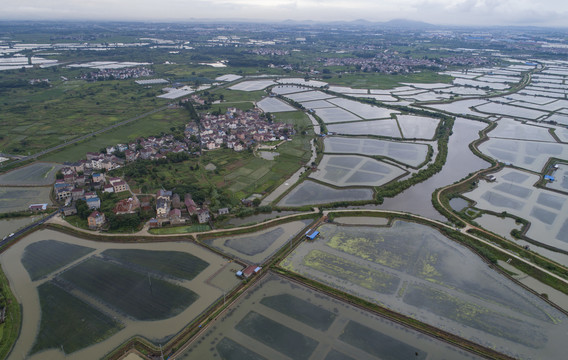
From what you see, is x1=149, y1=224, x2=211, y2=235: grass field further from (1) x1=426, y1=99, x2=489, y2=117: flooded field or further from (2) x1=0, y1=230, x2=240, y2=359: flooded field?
(1) x1=426, y1=99, x2=489, y2=117: flooded field

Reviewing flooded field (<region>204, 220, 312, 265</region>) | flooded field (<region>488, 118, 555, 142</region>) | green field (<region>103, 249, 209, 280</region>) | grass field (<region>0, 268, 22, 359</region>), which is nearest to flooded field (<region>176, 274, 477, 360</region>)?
flooded field (<region>204, 220, 312, 265</region>)

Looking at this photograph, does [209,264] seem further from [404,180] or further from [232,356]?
[404,180]

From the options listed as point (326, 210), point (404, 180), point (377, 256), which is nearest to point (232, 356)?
point (377, 256)

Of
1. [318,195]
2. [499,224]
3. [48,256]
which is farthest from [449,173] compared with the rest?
[48,256]

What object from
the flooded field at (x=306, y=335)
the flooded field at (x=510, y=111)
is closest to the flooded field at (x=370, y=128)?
the flooded field at (x=510, y=111)

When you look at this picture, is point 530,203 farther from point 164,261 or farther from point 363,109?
point 363,109

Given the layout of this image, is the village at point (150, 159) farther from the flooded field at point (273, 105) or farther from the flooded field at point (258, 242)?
the flooded field at point (273, 105)
